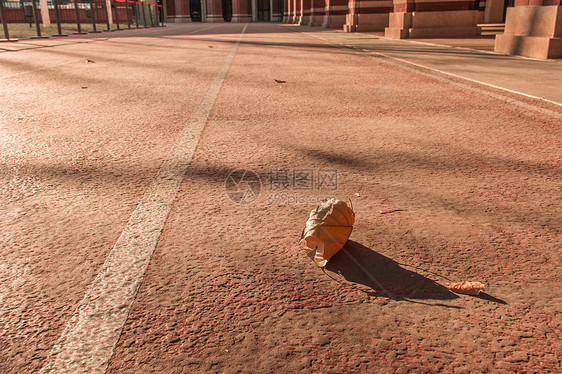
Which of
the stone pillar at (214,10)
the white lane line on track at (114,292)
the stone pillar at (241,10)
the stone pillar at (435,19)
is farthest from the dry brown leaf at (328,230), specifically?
the stone pillar at (241,10)

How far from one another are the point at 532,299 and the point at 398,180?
1153mm

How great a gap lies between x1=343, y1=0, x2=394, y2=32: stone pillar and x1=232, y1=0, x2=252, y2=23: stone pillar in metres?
40.7

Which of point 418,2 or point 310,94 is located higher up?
point 418,2

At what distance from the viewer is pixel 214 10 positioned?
193ft

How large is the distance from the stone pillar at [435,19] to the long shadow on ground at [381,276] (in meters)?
14.9

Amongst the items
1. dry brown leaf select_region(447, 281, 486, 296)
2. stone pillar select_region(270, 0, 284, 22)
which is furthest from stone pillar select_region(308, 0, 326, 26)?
dry brown leaf select_region(447, 281, 486, 296)

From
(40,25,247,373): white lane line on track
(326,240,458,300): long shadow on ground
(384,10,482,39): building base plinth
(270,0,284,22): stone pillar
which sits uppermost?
(270,0,284,22): stone pillar

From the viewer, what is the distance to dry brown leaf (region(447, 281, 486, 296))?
1543 mm

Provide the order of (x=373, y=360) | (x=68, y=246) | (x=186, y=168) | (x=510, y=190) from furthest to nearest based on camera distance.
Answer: (x=186, y=168)
(x=510, y=190)
(x=68, y=246)
(x=373, y=360)

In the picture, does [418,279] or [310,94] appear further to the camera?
→ [310,94]

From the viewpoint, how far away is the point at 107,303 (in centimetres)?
149

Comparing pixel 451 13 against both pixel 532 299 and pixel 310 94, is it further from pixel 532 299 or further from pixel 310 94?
pixel 532 299

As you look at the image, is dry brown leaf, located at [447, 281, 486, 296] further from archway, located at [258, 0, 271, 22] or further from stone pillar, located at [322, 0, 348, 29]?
archway, located at [258, 0, 271, 22]

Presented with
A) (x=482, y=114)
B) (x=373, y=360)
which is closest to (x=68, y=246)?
(x=373, y=360)
